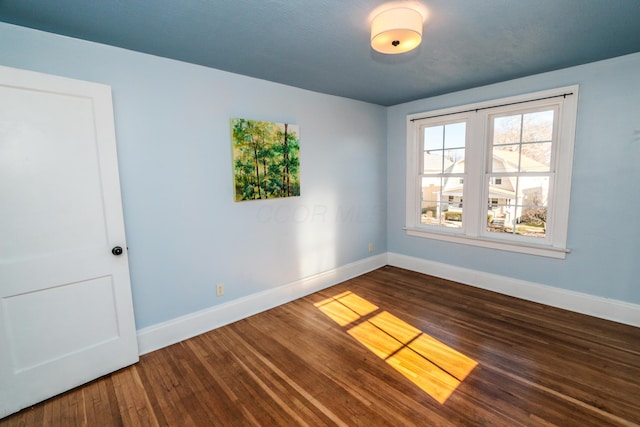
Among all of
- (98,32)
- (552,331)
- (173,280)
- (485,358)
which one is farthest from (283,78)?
(552,331)

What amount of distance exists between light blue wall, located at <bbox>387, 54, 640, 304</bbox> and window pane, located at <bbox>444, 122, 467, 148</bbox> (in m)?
0.56

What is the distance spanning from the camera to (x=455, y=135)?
3.78m

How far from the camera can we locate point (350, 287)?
3779mm

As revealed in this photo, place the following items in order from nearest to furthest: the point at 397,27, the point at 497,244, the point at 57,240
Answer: the point at 397,27, the point at 57,240, the point at 497,244

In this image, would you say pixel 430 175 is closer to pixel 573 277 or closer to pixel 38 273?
pixel 573 277

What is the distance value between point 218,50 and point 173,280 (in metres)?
1.98

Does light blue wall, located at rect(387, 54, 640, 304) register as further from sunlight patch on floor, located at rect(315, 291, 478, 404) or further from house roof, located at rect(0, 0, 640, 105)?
sunlight patch on floor, located at rect(315, 291, 478, 404)

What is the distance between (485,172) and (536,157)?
1.71 ft

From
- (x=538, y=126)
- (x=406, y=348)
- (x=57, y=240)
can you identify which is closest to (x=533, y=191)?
(x=538, y=126)

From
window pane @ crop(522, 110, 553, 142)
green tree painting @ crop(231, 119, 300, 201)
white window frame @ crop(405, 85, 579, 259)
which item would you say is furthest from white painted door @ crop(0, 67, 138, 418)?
window pane @ crop(522, 110, 553, 142)

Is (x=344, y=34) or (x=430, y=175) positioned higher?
(x=344, y=34)

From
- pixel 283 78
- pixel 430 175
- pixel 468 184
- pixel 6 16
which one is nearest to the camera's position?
pixel 6 16

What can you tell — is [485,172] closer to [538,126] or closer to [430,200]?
[538,126]

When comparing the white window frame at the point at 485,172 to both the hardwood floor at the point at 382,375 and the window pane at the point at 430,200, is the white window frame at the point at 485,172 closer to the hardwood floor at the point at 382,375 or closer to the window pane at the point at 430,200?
the window pane at the point at 430,200
